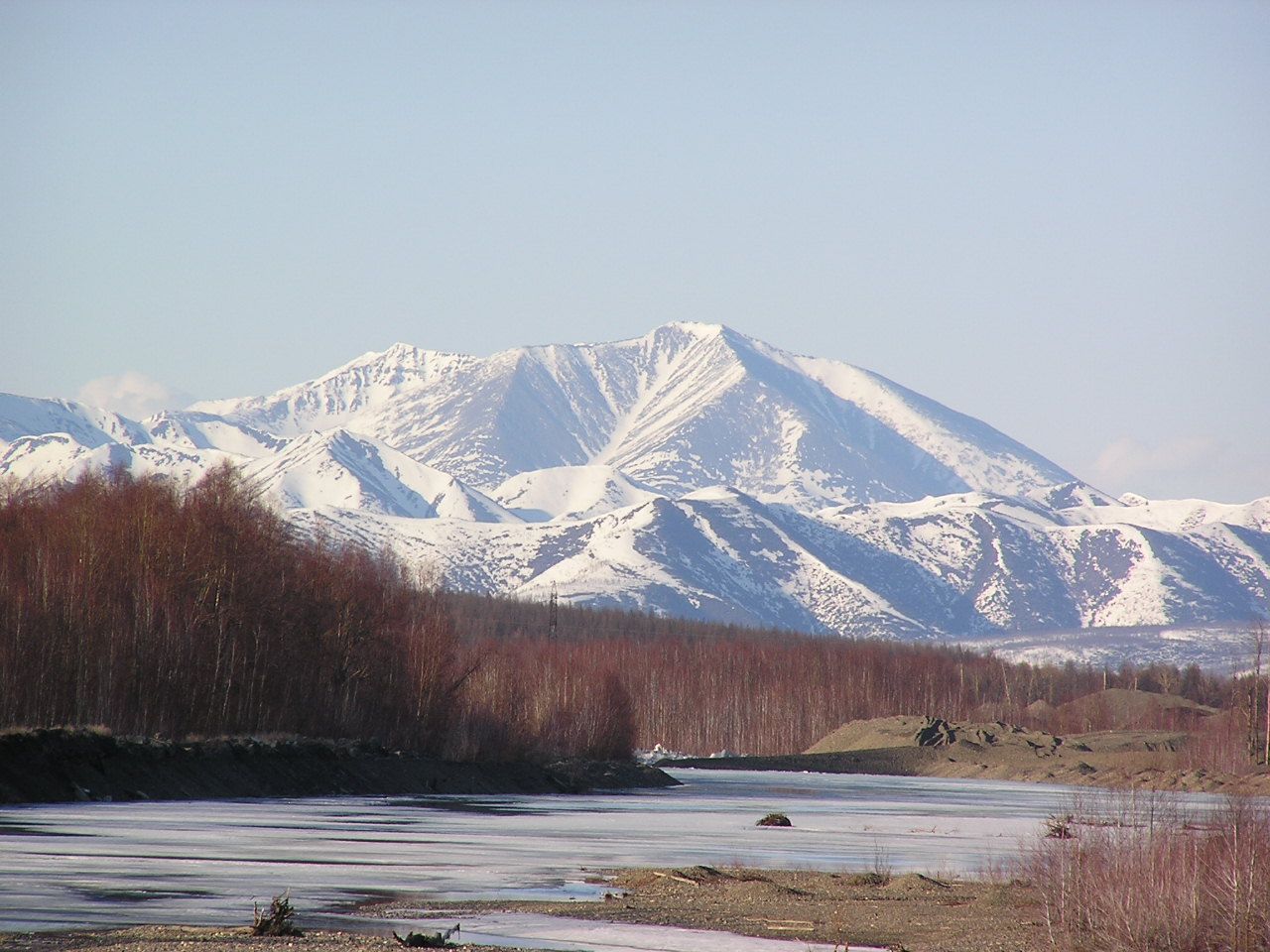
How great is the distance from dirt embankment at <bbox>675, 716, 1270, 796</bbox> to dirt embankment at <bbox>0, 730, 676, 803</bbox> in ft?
142

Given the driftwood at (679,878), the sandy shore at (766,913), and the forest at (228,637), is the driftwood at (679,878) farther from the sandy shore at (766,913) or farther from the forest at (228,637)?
the forest at (228,637)

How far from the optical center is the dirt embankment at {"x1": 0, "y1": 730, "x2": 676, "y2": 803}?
4725cm

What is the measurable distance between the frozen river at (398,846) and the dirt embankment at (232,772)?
6.16 ft

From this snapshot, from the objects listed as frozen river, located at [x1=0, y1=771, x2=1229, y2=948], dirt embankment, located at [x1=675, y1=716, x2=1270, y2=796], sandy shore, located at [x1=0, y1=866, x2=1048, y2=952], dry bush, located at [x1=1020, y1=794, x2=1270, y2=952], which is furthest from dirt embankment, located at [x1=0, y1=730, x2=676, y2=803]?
dirt embankment, located at [x1=675, y1=716, x2=1270, y2=796]

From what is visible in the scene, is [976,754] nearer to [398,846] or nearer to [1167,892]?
[398,846]

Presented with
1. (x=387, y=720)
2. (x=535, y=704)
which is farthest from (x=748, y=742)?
(x=387, y=720)

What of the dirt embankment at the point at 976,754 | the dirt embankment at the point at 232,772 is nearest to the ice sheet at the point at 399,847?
the dirt embankment at the point at 232,772

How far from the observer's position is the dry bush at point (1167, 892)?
21.7 metres

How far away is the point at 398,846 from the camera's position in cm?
3784

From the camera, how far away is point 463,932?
23.8 meters

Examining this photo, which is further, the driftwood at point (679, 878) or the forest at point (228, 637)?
the forest at point (228, 637)

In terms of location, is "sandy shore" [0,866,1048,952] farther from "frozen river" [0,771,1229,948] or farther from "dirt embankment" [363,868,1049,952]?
"frozen river" [0,771,1229,948]

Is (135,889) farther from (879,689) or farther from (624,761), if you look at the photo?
(879,689)

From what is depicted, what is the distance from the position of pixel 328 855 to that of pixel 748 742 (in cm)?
13778
